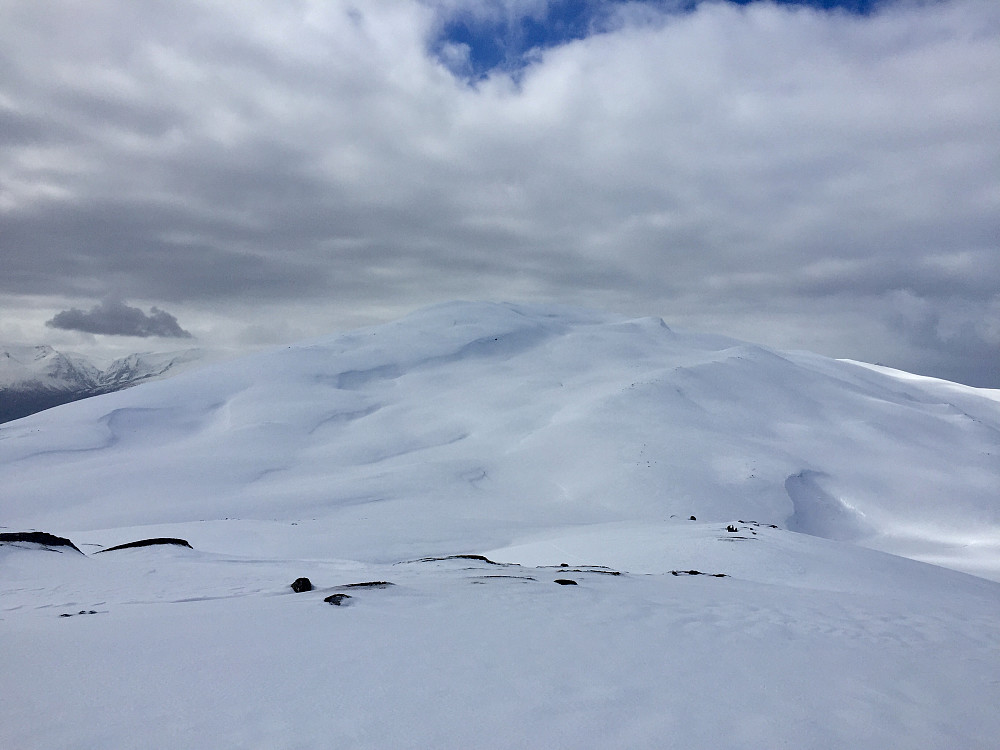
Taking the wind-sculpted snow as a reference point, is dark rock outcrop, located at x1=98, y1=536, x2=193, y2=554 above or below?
below

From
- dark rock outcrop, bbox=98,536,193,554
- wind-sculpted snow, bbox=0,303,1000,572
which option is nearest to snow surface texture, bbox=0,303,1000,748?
wind-sculpted snow, bbox=0,303,1000,572

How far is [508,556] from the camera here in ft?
52.1

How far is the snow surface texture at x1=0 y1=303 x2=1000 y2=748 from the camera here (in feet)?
15.5

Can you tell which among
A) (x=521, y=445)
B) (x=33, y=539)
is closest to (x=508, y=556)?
(x=33, y=539)

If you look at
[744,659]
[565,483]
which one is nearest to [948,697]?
[744,659]

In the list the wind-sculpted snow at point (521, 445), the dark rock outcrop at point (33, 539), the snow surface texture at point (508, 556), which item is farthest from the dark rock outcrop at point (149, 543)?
the wind-sculpted snow at point (521, 445)

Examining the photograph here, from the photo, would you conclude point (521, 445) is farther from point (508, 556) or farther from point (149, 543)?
point (149, 543)

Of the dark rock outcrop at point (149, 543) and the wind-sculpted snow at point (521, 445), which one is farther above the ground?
the wind-sculpted snow at point (521, 445)

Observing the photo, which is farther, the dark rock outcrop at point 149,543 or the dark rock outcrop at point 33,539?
the dark rock outcrop at point 149,543

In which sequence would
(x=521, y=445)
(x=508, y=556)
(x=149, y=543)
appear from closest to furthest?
(x=149, y=543), (x=508, y=556), (x=521, y=445)

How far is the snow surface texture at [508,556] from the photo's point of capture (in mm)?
4727

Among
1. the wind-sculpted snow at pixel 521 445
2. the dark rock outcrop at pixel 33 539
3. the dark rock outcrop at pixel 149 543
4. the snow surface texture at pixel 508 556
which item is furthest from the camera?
the wind-sculpted snow at pixel 521 445

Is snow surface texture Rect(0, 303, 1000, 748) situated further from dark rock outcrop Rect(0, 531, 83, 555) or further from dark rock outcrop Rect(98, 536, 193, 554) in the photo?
dark rock outcrop Rect(98, 536, 193, 554)

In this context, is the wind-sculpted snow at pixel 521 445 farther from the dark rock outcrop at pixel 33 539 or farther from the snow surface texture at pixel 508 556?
the dark rock outcrop at pixel 33 539
